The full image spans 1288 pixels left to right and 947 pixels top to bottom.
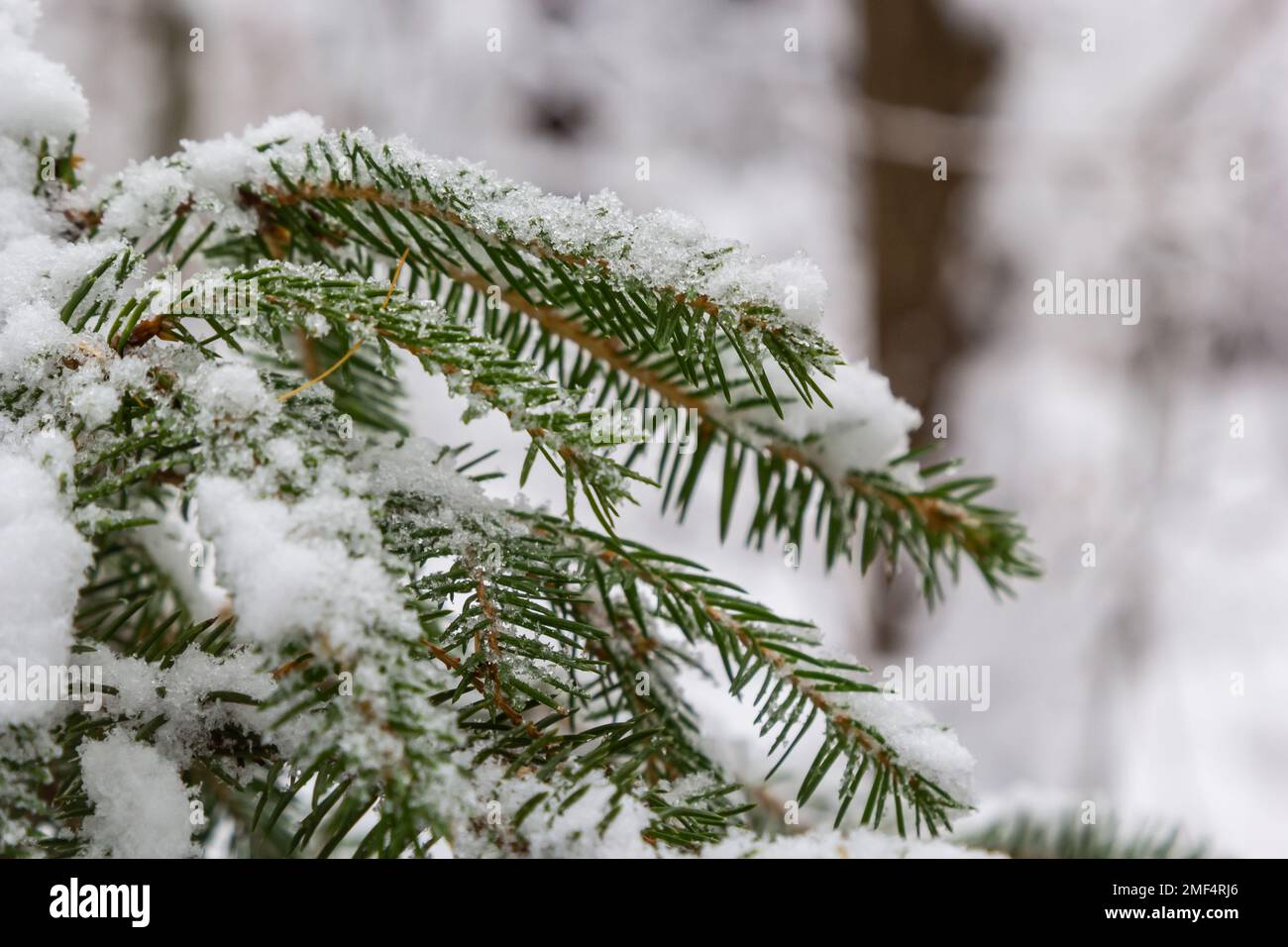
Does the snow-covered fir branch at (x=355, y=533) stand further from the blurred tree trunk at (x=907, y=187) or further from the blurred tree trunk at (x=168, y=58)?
the blurred tree trunk at (x=168, y=58)

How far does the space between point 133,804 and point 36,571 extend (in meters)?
0.11

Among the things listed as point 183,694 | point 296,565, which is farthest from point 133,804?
point 296,565

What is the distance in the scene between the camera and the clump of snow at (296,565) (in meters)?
0.29

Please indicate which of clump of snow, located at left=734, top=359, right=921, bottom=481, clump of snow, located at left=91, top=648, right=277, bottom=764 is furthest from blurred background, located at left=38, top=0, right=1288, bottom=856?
clump of snow, located at left=91, top=648, right=277, bottom=764

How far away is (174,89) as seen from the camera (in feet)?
12.6

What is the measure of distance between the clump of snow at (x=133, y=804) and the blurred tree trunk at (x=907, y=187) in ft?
8.15

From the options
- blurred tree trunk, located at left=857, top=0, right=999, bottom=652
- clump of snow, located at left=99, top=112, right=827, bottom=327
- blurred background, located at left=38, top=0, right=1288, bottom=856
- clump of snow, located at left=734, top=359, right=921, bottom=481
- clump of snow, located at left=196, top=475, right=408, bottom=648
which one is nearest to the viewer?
clump of snow, located at left=196, top=475, right=408, bottom=648

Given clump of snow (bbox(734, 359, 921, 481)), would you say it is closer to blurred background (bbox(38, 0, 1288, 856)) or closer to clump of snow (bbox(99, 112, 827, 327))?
clump of snow (bbox(99, 112, 827, 327))

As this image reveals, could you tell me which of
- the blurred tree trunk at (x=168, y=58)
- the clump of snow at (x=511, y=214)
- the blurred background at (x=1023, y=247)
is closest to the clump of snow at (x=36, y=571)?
the clump of snow at (x=511, y=214)

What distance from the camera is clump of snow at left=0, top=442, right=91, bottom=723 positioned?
1.04ft

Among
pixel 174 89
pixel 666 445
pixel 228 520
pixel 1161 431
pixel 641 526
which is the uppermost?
pixel 174 89
